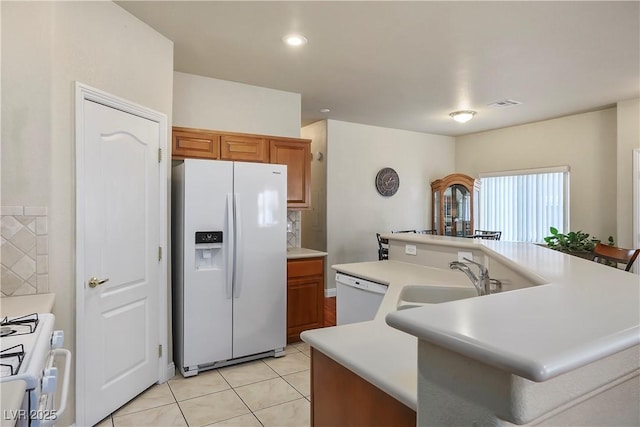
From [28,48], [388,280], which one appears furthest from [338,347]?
[28,48]

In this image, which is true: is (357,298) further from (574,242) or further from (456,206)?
(456,206)

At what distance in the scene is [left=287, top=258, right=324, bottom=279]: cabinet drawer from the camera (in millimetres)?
3559

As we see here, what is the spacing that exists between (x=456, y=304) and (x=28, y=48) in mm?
2436

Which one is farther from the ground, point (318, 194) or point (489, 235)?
point (318, 194)

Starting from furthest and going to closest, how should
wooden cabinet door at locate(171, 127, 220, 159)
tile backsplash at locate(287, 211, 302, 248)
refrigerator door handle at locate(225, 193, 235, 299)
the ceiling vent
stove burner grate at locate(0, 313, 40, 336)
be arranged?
the ceiling vent → tile backsplash at locate(287, 211, 302, 248) → wooden cabinet door at locate(171, 127, 220, 159) → refrigerator door handle at locate(225, 193, 235, 299) → stove burner grate at locate(0, 313, 40, 336)

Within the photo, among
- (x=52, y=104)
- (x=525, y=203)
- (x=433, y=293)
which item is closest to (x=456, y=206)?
A: (x=525, y=203)

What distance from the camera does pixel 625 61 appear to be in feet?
10.8

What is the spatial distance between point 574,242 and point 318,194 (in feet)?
11.4

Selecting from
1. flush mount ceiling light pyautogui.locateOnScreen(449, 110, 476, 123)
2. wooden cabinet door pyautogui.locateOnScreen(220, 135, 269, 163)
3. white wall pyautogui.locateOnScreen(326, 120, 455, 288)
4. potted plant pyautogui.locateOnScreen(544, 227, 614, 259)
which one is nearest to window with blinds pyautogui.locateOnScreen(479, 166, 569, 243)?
potted plant pyautogui.locateOnScreen(544, 227, 614, 259)

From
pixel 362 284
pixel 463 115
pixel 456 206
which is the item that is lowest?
pixel 362 284

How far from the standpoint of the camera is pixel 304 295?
12.0 ft

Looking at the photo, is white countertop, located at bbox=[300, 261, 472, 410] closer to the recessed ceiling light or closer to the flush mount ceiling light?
the recessed ceiling light

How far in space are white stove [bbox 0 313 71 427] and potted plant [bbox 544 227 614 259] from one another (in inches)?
190

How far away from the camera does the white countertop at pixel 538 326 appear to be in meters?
A: 0.52
